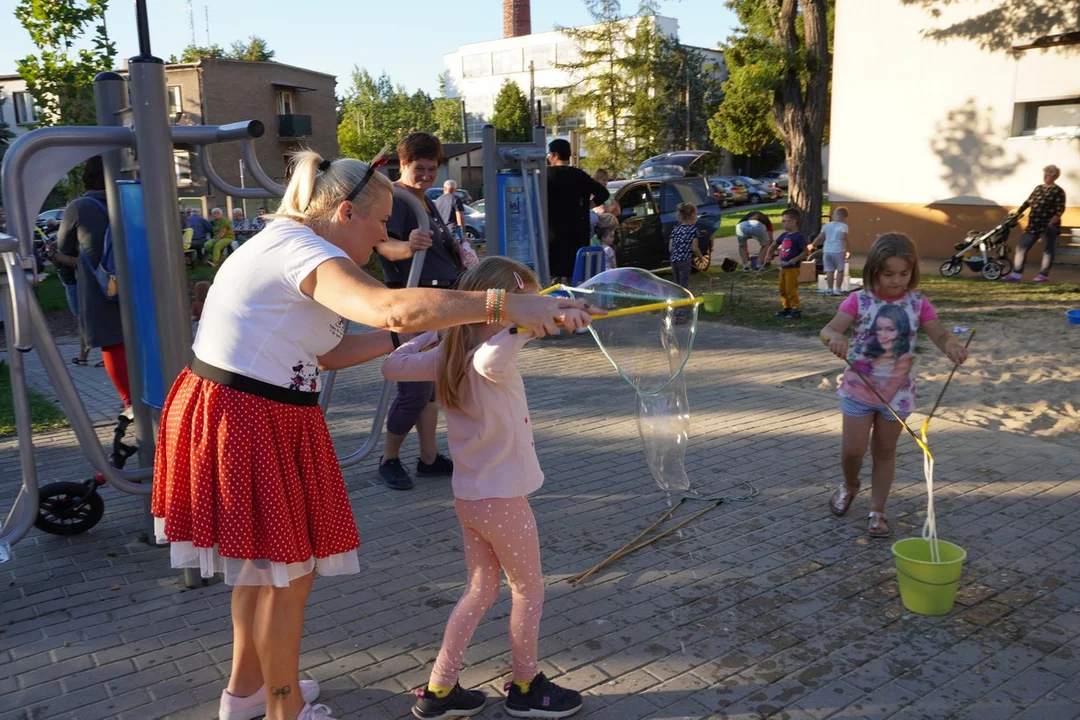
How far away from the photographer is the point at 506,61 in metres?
77.0

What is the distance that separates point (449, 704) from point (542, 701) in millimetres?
317

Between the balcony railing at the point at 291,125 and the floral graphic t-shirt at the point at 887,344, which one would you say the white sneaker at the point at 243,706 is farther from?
the balcony railing at the point at 291,125

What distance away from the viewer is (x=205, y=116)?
1694 inches

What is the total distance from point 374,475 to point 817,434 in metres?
3.07

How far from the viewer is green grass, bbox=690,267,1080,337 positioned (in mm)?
10570

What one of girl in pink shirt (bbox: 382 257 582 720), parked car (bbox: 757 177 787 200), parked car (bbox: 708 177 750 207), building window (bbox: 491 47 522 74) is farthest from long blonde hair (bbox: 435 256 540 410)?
building window (bbox: 491 47 522 74)

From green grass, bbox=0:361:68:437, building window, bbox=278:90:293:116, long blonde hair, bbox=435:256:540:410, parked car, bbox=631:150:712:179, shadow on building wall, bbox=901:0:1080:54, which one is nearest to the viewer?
long blonde hair, bbox=435:256:540:410

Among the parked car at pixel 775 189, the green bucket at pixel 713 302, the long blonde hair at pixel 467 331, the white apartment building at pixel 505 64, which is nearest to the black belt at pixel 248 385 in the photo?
Answer: the long blonde hair at pixel 467 331

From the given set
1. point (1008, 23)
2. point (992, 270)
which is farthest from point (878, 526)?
point (1008, 23)

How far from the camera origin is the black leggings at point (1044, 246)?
507 inches

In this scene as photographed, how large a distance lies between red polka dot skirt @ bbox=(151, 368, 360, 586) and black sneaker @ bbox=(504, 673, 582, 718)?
2.85 ft

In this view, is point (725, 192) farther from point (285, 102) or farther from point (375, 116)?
point (375, 116)

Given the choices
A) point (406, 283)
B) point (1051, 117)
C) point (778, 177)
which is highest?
point (1051, 117)

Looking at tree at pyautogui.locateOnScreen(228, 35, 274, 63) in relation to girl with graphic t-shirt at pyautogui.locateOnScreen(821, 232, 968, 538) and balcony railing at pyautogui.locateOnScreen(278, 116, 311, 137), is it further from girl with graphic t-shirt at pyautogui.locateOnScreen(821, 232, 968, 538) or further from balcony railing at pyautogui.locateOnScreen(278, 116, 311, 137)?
girl with graphic t-shirt at pyautogui.locateOnScreen(821, 232, 968, 538)
